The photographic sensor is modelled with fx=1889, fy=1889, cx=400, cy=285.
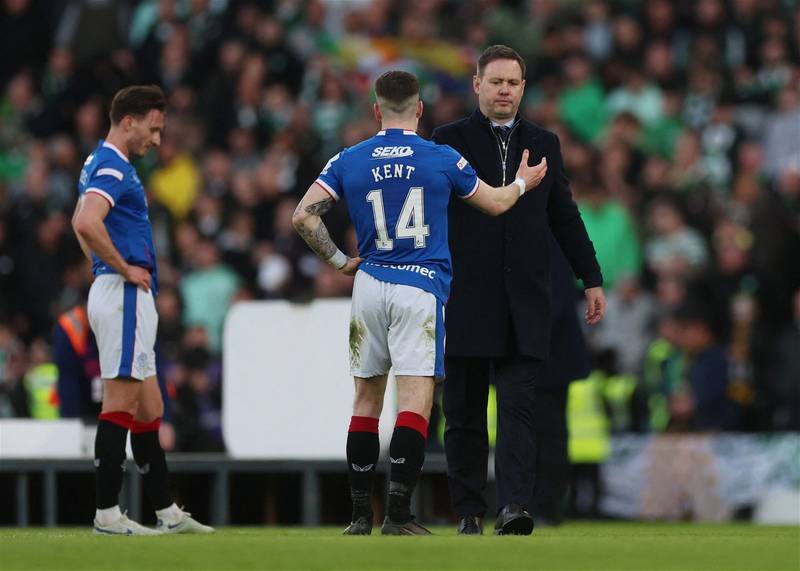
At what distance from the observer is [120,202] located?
876cm

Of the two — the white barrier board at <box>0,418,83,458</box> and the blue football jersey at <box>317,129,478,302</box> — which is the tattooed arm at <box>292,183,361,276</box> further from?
the white barrier board at <box>0,418,83,458</box>

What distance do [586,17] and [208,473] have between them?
7.62 metres

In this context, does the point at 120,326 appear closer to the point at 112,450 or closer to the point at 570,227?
the point at 112,450

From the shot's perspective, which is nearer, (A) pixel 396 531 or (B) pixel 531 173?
(A) pixel 396 531

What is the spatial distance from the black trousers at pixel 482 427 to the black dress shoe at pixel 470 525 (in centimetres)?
2

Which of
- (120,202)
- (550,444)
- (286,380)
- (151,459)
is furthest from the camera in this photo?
(286,380)

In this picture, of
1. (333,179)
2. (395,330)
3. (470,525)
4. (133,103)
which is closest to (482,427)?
(470,525)

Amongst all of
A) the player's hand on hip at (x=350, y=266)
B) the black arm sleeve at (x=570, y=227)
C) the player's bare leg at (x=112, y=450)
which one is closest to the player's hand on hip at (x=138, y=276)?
the player's bare leg at (x=112, y=450)

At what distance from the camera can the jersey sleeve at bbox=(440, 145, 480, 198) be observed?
319 inches

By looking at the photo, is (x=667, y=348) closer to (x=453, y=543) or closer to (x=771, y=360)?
(x=771, y=360)

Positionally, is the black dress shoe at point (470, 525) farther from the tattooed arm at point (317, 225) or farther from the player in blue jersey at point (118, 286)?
the player in blue jersey at point (118, 286)

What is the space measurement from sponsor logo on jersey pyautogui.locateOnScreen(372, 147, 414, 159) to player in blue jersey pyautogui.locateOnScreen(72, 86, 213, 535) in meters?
1.31

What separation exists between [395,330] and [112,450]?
1.55m

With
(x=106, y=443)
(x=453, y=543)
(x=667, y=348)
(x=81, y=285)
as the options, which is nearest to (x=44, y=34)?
(x=81, y=285)
